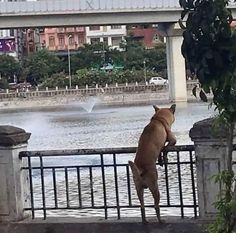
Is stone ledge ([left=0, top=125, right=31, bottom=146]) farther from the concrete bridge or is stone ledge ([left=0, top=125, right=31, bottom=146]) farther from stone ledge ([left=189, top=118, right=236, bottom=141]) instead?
the concrete bridge

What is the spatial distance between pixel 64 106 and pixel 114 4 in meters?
26.3

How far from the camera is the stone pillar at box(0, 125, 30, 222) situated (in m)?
9.05

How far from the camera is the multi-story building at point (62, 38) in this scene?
468 feet

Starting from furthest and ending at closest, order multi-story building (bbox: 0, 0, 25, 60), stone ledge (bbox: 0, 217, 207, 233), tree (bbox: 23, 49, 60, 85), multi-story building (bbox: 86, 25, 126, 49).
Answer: multi-story building (bbox: 86, 25, 126, 49) → multi-story building (bbox: 0, 0, 25, 60) → tree (bbox: 23, 49, 60, 85) → stone ledge (bbox: 0, 217, 207, 233)

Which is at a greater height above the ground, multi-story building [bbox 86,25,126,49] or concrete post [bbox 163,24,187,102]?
multi-story building [bbox 86,25,126,49]

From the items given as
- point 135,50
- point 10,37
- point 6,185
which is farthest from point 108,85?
point 6,185

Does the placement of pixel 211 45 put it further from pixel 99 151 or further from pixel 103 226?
pixel 103 226


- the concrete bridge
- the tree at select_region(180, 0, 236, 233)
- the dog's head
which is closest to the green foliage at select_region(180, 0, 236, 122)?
the tree at select_region(180, 0, 236, 233)

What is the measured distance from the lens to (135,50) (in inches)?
4523

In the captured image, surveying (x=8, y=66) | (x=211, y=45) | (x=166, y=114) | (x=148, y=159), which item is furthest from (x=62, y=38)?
(x=211, y=45)

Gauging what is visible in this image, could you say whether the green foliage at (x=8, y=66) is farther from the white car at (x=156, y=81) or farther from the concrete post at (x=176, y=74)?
the concrete post at (x=176, y=74)

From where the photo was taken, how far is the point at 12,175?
911 centimetres

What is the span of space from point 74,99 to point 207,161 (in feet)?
293

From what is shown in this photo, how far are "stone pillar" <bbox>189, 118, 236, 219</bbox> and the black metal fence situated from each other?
0.26 meters
